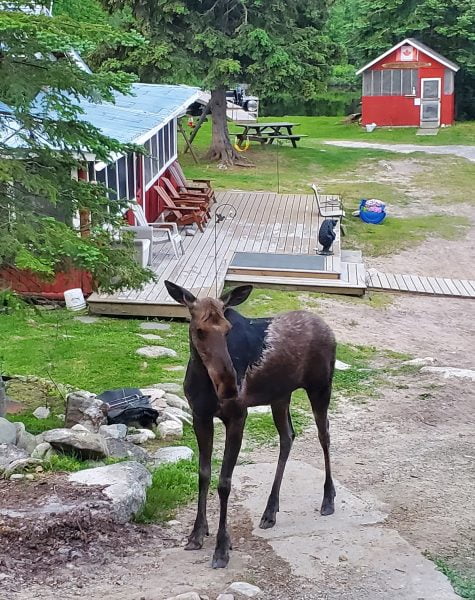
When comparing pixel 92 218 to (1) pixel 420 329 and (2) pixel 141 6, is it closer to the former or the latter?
(1) pixel 420 329

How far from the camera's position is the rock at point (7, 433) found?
294 inches

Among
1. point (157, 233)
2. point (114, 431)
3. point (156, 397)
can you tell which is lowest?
point (156, 397)

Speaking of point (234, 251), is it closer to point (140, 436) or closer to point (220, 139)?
point (140, 436)

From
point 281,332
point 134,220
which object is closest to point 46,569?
point 281,332

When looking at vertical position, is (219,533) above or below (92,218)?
below

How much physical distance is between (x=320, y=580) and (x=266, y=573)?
0.33 metres

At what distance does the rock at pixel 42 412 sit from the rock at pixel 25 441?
121cm

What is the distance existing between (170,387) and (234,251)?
8.43 meters

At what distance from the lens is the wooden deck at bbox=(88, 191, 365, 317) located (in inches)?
562

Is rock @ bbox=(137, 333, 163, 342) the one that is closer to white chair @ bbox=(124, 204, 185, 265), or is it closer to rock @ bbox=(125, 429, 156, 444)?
white chair @ bbox=(124, 204, 185, 265)

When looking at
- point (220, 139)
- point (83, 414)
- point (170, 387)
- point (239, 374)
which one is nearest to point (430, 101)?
point (220, 139)

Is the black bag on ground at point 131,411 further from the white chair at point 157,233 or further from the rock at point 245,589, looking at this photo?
the white chair at point 157,233

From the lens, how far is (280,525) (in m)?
6.46

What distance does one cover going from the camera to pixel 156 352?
11.9 m
